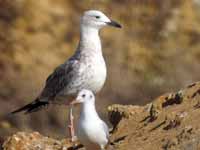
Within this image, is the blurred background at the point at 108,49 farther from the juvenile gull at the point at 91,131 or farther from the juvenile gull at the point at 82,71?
the juvenile gull at the point at 91,131

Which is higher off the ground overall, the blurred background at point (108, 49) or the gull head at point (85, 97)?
the blurred background at point (108, 49)

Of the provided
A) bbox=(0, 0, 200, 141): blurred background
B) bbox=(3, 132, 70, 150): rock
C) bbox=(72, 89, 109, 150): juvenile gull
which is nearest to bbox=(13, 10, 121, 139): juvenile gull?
bbox=(3, 132, 70, 150): rock

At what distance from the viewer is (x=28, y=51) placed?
2055 centimetres

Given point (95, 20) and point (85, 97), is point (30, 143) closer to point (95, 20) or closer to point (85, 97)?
point (85, 97)

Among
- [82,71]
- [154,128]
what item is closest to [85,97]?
[154,128]

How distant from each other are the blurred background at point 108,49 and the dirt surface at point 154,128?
6.81 metres

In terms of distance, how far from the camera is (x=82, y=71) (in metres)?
11.8

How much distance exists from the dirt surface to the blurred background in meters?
6.81

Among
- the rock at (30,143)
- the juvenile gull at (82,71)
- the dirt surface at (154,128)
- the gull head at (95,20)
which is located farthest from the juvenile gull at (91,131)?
the gull head at (95,20)

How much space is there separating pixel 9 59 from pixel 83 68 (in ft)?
28.6

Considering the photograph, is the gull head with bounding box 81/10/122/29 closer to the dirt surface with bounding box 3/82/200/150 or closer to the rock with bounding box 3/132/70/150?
the dirt surface with bounding box 3/82/200/150

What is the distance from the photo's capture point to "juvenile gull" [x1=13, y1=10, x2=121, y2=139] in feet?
38.2

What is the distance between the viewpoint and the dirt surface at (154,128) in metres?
9.21

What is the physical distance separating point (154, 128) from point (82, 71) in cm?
218
